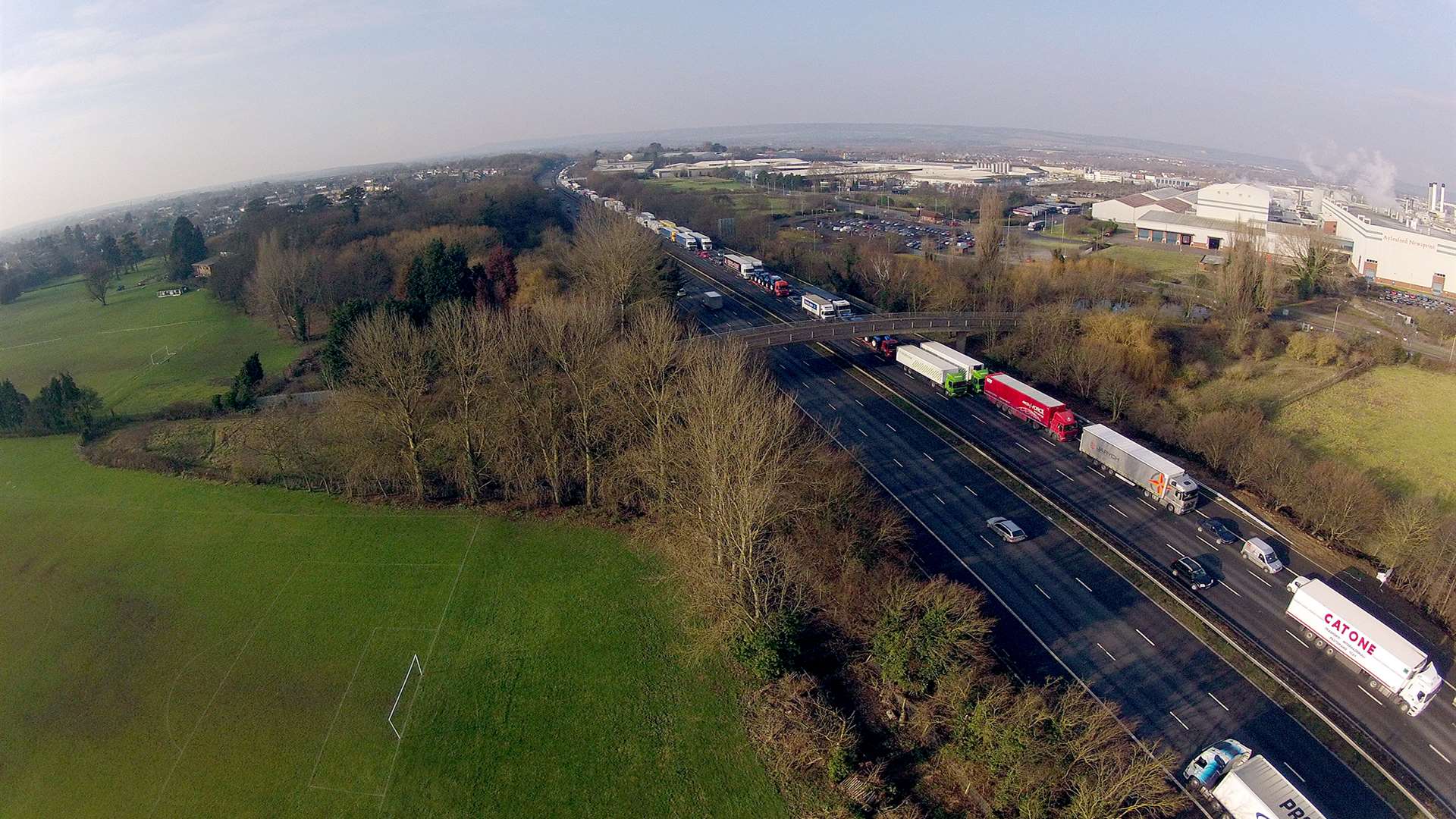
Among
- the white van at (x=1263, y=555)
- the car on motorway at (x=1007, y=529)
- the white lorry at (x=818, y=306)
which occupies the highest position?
the white lorry at (x=818, y=306)

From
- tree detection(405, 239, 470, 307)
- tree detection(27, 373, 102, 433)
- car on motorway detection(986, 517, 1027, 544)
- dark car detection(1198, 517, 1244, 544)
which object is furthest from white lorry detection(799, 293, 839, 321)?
tree detection(27, 373, 102, 433)

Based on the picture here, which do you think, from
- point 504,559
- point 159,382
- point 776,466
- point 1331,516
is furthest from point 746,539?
point 159,382

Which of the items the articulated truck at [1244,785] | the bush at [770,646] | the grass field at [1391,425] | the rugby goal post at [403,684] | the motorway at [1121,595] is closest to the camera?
the articulated truck at [1244,785]

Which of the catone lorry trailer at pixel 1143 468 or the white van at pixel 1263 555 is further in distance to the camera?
the catone lorry trailer at pixel 1143 468

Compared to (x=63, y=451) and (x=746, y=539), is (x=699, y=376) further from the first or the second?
(x=63, y=451)

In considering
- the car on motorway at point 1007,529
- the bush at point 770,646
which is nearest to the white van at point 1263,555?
the car on motorway at point 1007,529

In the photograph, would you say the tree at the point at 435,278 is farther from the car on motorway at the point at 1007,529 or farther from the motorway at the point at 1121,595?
the car on motorway at the point at 1007,529
